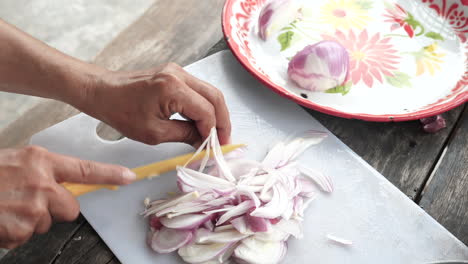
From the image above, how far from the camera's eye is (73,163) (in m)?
0.76

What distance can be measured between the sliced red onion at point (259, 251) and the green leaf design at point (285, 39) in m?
0.55

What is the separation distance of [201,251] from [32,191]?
0.98 feet

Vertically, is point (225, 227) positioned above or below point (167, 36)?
above

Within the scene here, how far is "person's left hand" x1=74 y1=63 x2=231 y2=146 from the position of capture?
896 millimetres

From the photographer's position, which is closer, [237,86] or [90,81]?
[90,81]

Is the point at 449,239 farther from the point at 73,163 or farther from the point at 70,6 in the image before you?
the point at 70,6

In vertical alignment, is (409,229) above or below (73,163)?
below

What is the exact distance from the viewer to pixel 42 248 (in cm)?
86

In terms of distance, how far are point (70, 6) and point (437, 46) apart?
5.64 ft

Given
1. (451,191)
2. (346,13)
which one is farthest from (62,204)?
(346,13)

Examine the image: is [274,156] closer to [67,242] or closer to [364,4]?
[67,242]

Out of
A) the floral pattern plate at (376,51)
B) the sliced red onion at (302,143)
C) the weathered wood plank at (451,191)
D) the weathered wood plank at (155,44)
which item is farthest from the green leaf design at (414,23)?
the weathered wood plank at (155,44)

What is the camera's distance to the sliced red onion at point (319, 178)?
0.95m

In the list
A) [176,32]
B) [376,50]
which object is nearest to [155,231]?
[376,50]
